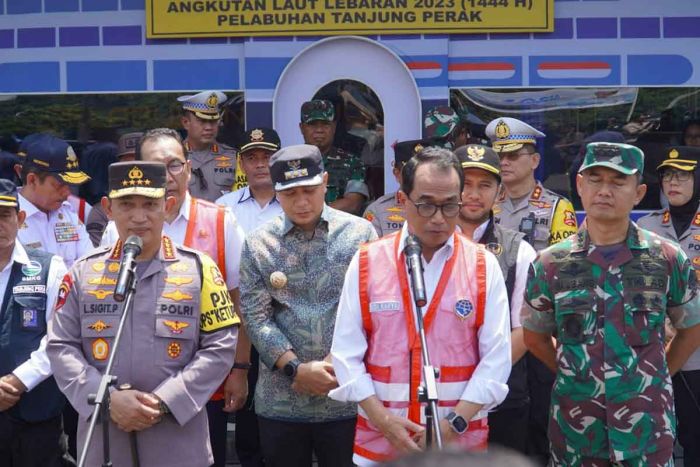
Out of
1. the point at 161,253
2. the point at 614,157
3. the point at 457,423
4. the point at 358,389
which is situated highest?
the point at 614,157

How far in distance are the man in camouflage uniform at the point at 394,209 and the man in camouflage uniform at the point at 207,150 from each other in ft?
4.26

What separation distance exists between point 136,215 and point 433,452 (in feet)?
10.0

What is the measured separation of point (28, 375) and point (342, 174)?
2937 millimetres

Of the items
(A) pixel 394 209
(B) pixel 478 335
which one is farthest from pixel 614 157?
(A) pixel 394 209

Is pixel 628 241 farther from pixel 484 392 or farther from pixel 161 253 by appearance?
pixel 161 253

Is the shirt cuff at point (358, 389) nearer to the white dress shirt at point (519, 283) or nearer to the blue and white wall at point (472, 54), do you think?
the white dress shirt at point (519, 283)

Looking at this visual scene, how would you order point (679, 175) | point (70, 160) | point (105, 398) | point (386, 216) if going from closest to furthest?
1. point (105, 398)
2. point (70, 160)
3. point (679, 175)
4. point (386, 216)

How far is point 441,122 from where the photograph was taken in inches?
267

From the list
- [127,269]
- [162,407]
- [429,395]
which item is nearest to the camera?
[429,395]

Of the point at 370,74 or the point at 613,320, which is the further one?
the point at 370,74

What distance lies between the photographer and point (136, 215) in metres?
4.19

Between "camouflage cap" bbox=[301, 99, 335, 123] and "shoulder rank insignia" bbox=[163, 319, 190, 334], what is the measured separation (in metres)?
3.01

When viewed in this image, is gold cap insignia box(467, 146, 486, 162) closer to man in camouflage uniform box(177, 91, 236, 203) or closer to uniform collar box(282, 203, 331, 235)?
uniform collar box(282, 203, 331, 235)

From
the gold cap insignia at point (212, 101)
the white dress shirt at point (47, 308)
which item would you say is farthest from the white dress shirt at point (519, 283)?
the gold cap insignia at point (212, 101)
